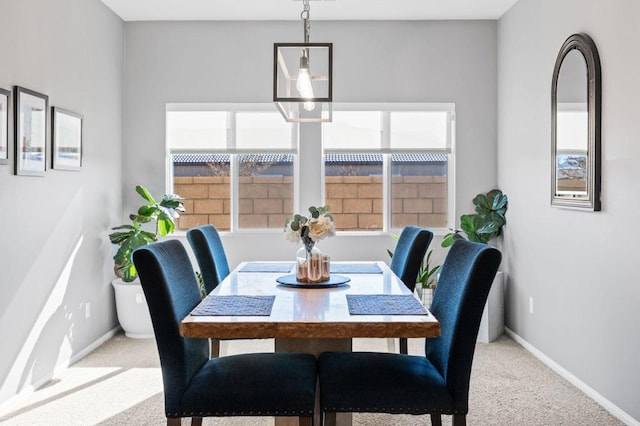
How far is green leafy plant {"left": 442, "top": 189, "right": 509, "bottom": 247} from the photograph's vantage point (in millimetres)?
4664

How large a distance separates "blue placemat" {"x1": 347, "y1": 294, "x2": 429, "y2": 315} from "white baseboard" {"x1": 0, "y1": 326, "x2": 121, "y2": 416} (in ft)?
6.77

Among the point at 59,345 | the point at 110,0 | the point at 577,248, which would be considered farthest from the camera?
the point at 110,0

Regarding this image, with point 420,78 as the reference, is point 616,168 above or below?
below

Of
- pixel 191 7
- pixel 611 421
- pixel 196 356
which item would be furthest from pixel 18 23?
pixel 611 421

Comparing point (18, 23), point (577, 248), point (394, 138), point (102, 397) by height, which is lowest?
point (102, 397)

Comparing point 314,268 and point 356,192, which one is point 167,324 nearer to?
point 314,268

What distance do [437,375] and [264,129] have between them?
335 cm

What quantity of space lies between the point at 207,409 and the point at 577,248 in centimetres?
248

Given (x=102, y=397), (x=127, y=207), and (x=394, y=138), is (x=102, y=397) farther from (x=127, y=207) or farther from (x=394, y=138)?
(x=394, y=138)

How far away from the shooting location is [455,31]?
4969 mm

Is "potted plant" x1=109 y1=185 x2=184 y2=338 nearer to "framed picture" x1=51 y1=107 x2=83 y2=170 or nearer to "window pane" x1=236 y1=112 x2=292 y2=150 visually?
"framed picture" x1=51 y1=107 x2=83 y2=170

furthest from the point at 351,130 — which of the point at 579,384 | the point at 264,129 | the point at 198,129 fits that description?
the point at 579,384

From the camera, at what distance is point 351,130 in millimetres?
5043

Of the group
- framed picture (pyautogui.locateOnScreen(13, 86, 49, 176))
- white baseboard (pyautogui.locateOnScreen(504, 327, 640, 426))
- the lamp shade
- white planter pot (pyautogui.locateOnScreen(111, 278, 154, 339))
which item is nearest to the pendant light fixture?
the lamp shade
